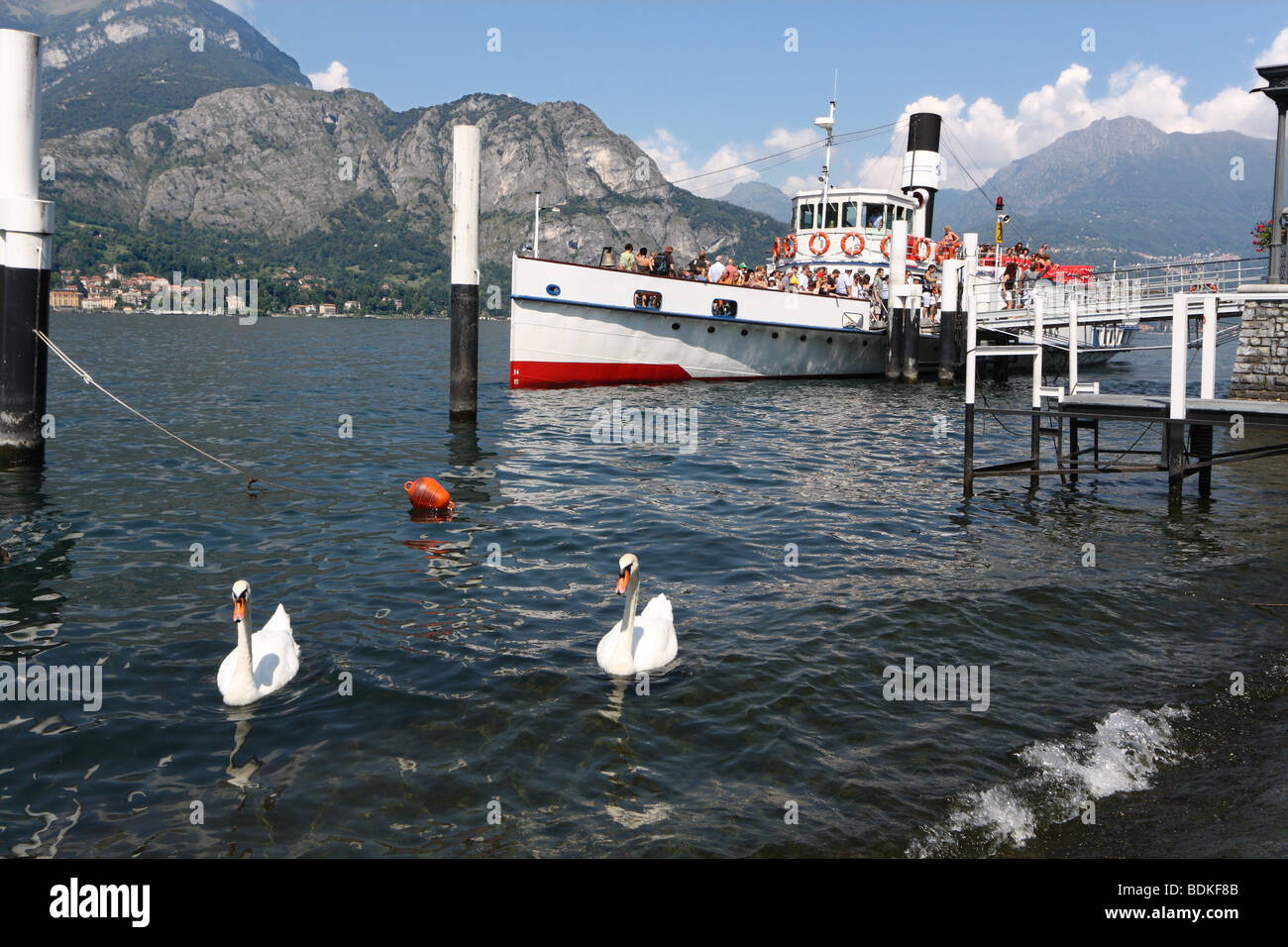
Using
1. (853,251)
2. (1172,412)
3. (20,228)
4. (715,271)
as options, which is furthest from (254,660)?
(853,251)

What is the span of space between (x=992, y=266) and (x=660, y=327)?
834 inches

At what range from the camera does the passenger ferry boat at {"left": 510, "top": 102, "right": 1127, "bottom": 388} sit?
2803 cm

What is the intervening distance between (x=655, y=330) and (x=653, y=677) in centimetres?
2302

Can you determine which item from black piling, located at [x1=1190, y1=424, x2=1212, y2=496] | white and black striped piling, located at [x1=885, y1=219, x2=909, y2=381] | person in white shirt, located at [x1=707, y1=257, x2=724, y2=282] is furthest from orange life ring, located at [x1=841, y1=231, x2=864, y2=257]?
black piling, located at [x1=1190, y1=424, x2=1212, y2=496]

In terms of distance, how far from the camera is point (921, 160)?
135 ft

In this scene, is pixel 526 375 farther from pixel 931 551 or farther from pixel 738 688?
pixel 738 688

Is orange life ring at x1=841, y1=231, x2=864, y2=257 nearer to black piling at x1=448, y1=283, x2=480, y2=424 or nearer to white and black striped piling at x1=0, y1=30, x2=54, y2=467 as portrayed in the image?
black piling at x1=448, y1=283, x2=480, y2=424

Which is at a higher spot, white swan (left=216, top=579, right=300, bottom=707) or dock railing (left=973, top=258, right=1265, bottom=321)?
dock railing (left=973, top=258, right=1265, bottom=321)

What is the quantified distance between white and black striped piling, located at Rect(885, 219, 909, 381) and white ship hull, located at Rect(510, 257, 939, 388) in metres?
1.37

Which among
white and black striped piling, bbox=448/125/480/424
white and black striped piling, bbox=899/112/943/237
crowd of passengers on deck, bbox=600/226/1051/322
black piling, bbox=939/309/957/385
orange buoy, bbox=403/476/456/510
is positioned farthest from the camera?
white and black striped piling, bbox=899/112/943/237

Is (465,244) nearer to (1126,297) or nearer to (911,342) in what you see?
(911,342)

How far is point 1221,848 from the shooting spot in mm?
5137

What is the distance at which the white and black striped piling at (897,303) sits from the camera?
1375 inches
